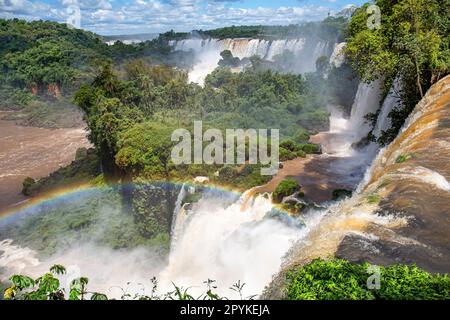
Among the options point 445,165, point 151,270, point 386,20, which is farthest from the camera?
point 151,270

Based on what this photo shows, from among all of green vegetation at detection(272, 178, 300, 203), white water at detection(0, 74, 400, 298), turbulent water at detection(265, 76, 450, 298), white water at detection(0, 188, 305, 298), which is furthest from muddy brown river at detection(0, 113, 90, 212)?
turbulent water at detection(265, 76, 450, 298)

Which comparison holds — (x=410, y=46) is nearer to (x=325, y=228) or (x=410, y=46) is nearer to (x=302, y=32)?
(x=325, y=228)

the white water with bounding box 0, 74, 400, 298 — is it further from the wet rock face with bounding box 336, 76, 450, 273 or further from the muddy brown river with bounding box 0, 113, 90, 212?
the muddy brown river with bounding box 0, 113, 90, 212

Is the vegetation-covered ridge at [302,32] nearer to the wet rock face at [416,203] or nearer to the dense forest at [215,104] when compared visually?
the dense forest at [215,104]

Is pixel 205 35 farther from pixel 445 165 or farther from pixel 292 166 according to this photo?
pixel 445 165

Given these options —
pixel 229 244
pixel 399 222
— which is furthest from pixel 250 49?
pixel 399 222

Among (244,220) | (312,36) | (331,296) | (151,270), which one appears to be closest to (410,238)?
(331,296)

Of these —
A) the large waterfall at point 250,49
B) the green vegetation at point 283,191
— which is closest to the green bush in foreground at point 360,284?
the green vegetation at point 283,191
